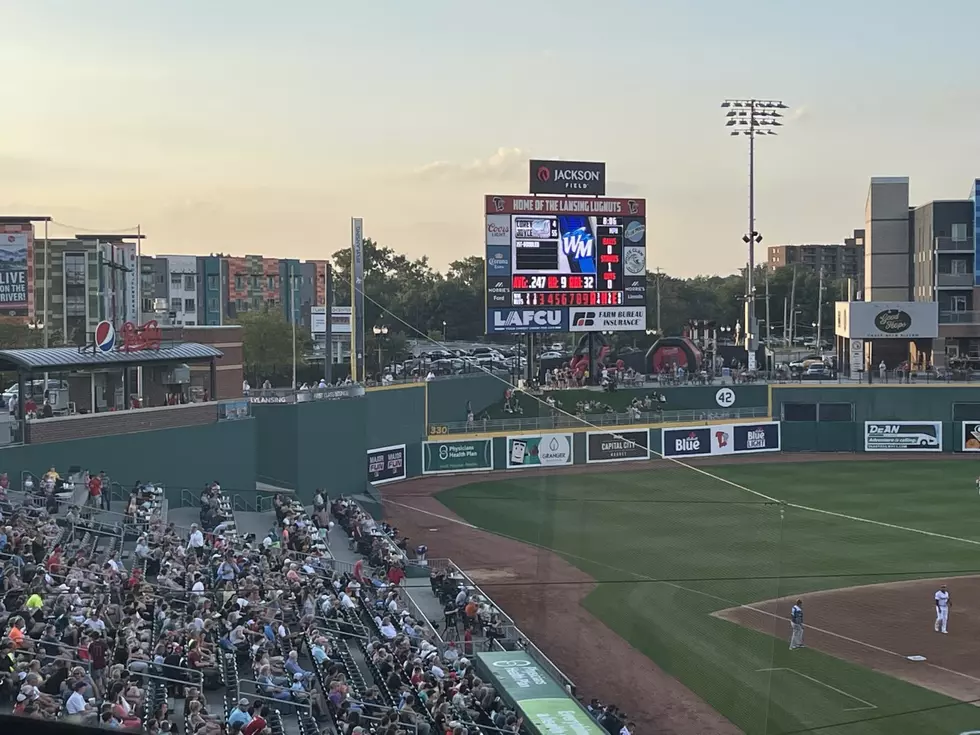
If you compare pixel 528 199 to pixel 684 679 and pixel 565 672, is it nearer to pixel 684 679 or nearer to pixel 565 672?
pixel 565 672

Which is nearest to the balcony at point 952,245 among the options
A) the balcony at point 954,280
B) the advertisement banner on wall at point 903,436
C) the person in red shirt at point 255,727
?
the balcony at point 954,280

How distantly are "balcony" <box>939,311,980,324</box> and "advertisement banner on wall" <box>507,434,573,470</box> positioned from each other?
27811 millimetres

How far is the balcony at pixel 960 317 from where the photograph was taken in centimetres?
5800

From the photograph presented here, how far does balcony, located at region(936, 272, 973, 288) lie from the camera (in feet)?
194

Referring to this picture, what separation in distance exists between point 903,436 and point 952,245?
57.1 ft

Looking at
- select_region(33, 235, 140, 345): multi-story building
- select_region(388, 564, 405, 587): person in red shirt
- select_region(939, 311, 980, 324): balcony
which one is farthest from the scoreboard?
select_region(33, 235, 140, 345): multi-story building

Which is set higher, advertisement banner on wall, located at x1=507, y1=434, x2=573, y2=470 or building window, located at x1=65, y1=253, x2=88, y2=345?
building window, located at x1=65, y1=253, x2=88, y2=345

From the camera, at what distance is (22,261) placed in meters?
45.2

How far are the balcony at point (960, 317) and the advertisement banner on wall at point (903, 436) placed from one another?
526 inches

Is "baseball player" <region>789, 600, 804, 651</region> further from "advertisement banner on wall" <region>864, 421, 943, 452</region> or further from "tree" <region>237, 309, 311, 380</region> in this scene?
"tree" <region>237, 309, 311, 380</region>

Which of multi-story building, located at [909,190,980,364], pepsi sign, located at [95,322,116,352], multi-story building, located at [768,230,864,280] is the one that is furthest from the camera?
multi-story building, located at [768,230,864,280]

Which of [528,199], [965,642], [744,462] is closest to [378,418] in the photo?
[528,199]

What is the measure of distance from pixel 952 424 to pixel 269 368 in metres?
35.0

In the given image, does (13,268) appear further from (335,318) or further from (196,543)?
(196,543)
